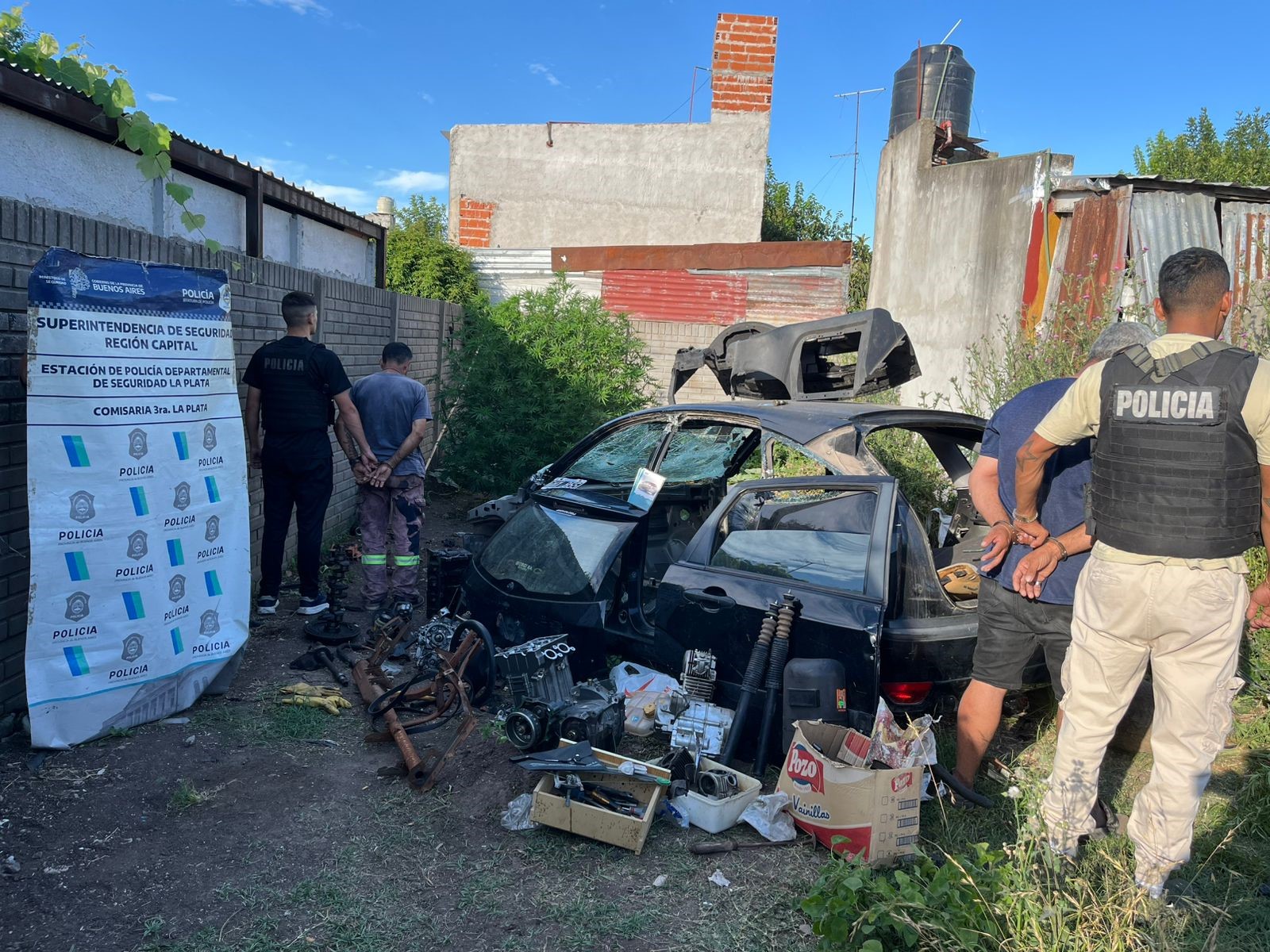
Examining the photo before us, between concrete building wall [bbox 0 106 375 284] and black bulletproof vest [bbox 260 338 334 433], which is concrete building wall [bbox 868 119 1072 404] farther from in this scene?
concrete building wall [bbox 0 106 375 284]

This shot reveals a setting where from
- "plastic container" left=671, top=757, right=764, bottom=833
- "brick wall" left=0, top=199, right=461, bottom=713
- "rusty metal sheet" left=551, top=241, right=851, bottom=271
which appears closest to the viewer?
"plastic container" left=671, top=757, right=764, bottom=833

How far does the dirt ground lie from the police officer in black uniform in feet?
5.80

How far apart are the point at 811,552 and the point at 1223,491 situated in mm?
1494

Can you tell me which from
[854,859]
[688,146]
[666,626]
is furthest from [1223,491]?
[688,146]

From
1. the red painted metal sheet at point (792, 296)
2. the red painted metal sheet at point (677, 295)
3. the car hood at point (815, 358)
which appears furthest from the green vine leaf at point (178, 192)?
the red painted metal sheet at point (792, 296)

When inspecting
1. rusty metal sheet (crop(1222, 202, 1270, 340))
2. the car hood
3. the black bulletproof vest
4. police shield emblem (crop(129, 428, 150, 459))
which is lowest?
police shield emblem (crop(129, 428, 150, 459))

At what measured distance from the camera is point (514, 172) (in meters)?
17.0

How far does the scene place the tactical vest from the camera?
2.56m

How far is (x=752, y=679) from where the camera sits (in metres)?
3.48

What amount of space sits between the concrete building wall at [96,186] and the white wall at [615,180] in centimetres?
897

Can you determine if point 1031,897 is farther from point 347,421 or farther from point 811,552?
point 347,421

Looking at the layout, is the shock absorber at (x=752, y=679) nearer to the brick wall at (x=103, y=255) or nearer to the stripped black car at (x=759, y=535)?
the stripped black car at (x=759, y=535)

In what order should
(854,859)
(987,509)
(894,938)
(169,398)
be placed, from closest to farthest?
(894,938) → (854,859) → (987,509) → (169,398)

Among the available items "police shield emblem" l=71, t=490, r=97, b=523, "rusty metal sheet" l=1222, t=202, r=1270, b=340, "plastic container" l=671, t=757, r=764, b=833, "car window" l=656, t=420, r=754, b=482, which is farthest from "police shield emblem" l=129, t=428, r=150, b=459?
Result: "rusty metal sheet" l=1222, t=202, r=1270, b=340
